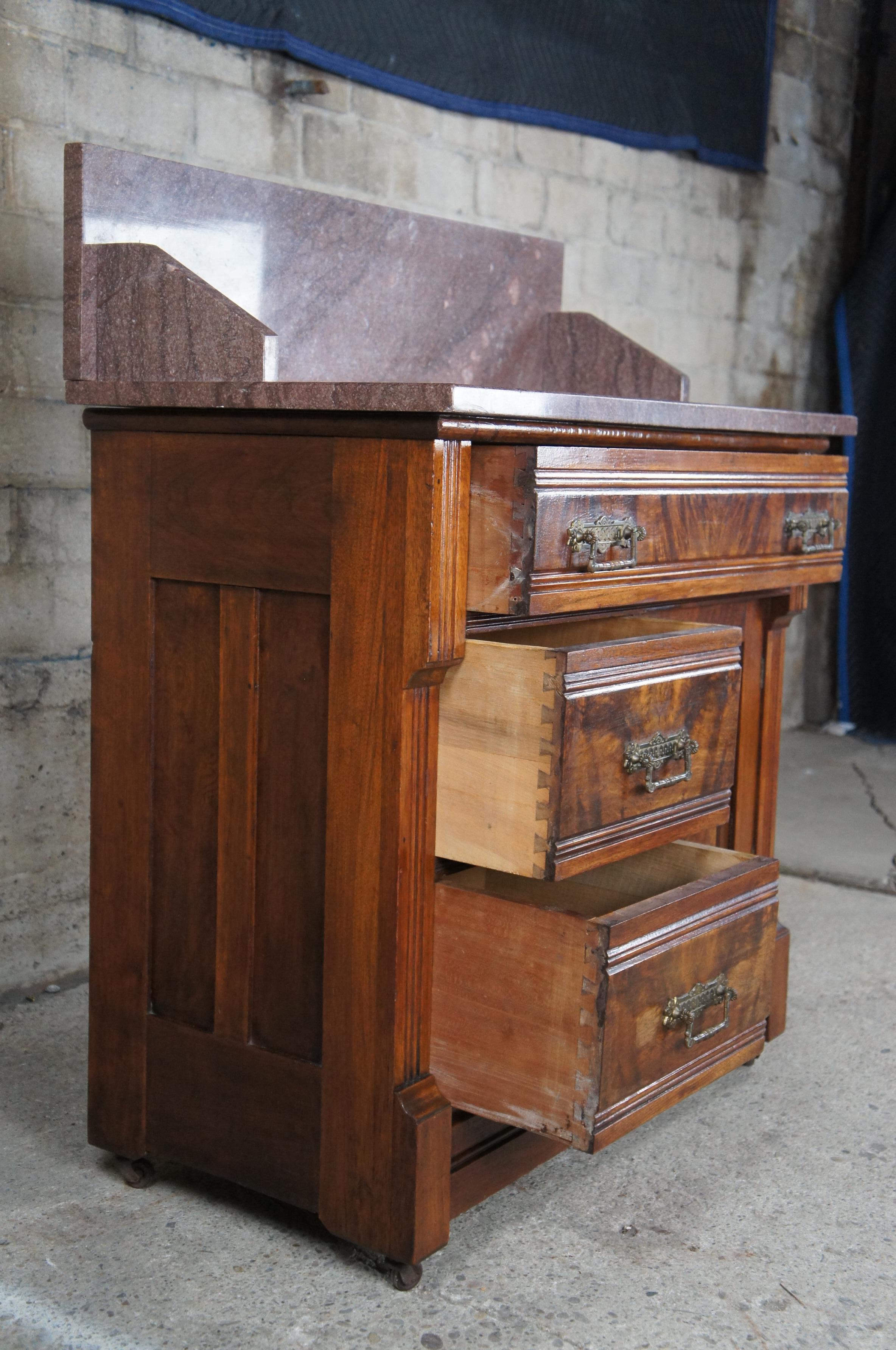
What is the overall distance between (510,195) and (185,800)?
6.68ft

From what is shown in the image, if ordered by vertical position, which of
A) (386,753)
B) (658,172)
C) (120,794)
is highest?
(658,172)

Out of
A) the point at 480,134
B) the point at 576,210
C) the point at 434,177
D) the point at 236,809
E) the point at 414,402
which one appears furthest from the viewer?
the point at 576,210

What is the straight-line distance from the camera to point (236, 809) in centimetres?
153

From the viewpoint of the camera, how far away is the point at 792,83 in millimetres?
4188

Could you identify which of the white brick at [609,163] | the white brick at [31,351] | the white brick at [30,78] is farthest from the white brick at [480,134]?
the white brick at [31,351]

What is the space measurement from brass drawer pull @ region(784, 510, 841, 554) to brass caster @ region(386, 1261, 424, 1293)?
3.46ft

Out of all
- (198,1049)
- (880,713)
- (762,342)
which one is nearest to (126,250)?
(198,1049)

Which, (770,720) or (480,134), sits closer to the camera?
(770,720)

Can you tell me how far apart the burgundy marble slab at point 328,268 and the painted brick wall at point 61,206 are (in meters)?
0.43

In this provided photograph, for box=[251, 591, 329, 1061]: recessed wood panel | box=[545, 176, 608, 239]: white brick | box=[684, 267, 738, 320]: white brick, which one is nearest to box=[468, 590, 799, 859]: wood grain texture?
box=[251, 591, 329, 1061]: recessed wood panel

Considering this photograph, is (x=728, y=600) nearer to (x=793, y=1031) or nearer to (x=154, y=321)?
(x=793, y=1031)

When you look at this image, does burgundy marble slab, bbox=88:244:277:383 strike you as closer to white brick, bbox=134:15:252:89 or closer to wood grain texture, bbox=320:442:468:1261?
wood grain texture, bbox=320:442:468:1261

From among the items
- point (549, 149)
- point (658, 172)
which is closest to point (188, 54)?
point (549, 149)

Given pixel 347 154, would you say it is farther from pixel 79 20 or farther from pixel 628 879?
pixel 628 879
